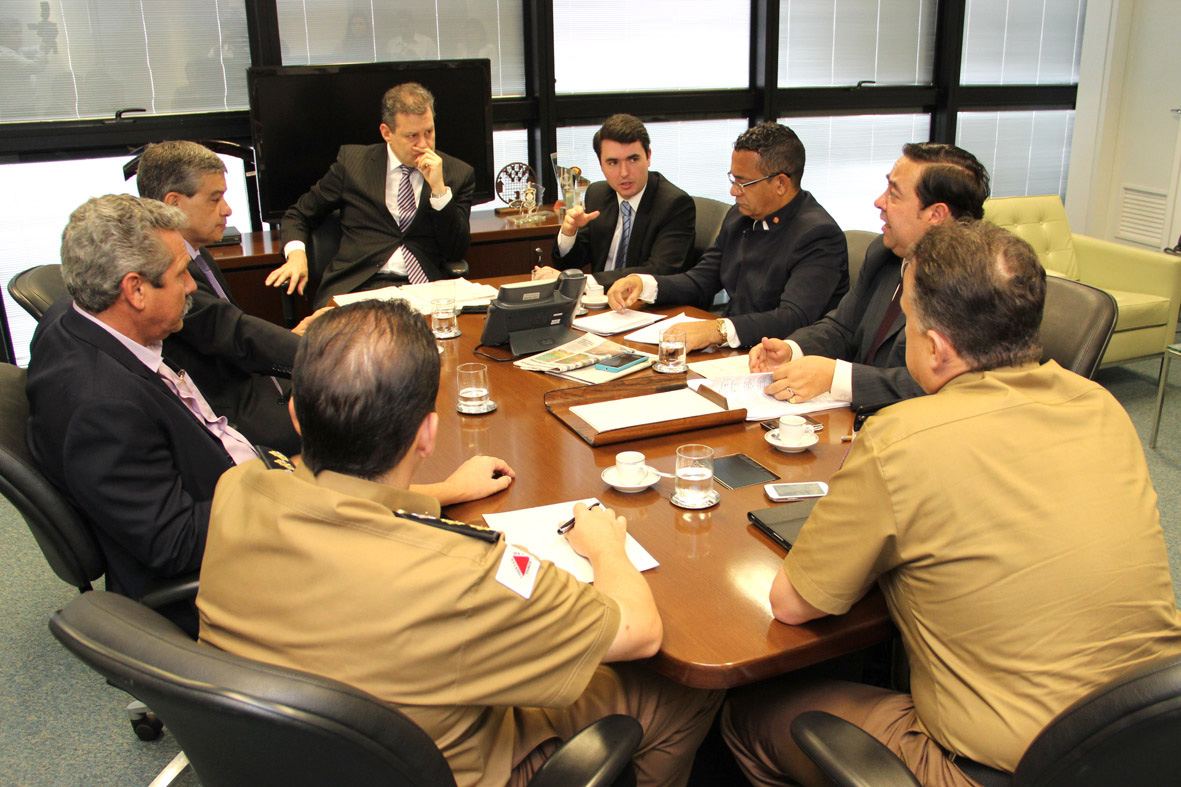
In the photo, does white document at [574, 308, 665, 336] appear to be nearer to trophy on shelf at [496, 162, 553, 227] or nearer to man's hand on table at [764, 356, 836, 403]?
man's hand on table at [764, 356, 836, 403]

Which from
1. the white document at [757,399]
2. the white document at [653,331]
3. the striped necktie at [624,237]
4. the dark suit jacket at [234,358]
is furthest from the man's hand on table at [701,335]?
the striped necktie at [624,237]

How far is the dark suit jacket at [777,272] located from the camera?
2.85 m

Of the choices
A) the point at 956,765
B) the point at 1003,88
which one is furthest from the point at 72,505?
the point at 1003,88

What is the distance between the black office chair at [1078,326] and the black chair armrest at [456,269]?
2.35 meters

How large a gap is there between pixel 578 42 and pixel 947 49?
2368 millimetres

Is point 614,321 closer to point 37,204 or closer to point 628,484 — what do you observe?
point 628,484

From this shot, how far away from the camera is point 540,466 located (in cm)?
187

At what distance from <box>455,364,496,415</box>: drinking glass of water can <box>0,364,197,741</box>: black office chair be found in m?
0.74

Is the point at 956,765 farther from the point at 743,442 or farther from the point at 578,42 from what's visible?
the point at 578,42

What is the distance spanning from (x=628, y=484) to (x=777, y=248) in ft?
5.22

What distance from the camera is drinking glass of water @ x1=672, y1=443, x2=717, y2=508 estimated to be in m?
1.67

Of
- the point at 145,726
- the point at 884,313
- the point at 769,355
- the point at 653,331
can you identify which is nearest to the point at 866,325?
the point at 884,313

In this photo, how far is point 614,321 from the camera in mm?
2953

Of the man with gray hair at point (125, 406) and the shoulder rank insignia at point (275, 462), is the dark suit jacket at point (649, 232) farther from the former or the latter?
the shoulder rank insignia at point (275, 462)
